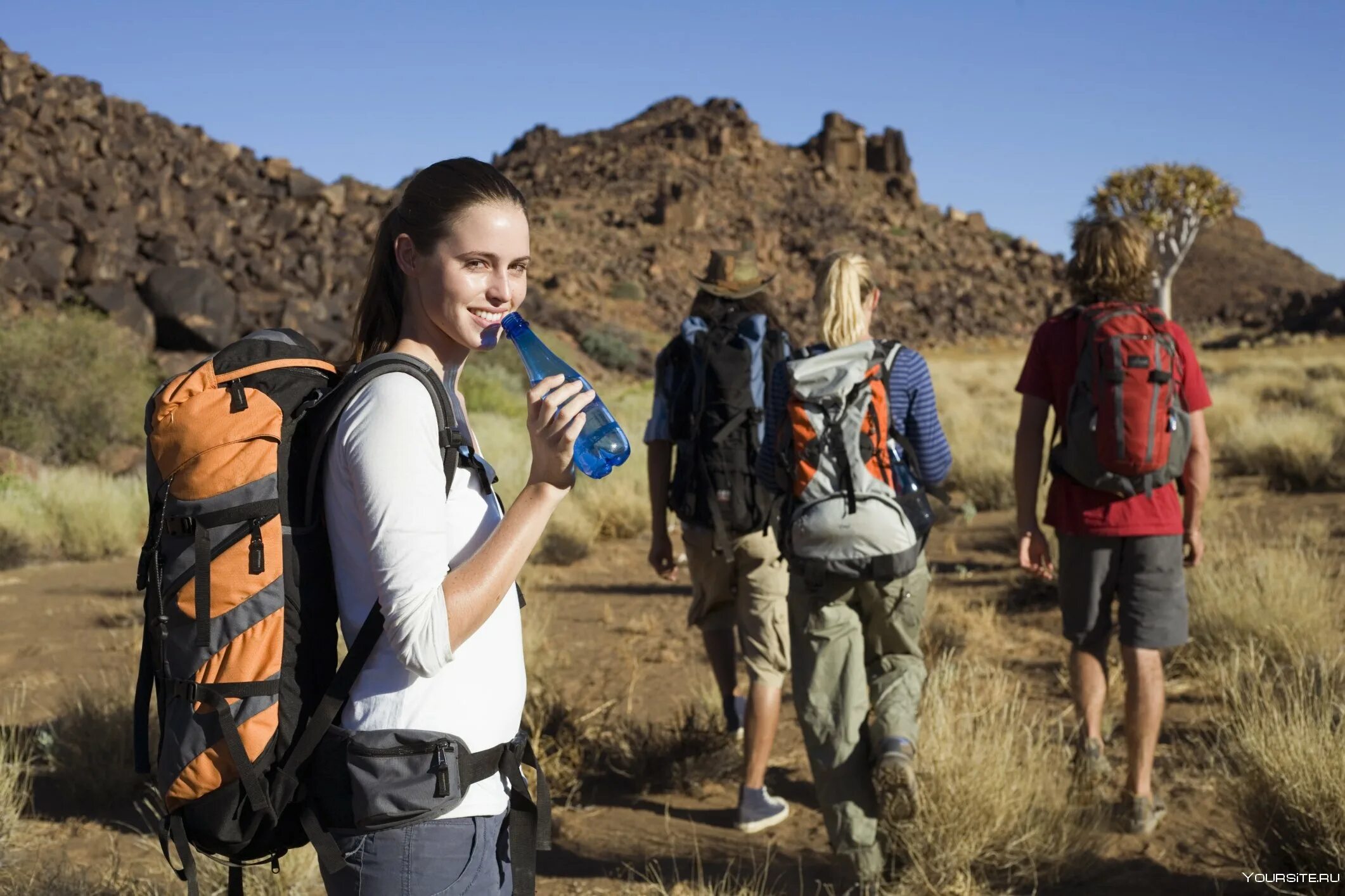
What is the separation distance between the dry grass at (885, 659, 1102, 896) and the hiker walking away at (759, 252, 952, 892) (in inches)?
4.6

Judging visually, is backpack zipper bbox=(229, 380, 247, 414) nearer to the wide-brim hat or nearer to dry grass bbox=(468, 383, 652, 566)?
the wide-brim hat

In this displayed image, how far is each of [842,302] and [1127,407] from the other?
3.14 feet

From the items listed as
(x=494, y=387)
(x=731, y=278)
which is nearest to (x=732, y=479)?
(x=731, y=278)

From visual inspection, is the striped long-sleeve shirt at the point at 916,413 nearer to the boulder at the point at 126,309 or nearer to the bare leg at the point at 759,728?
the bare leg at the point at 759,728

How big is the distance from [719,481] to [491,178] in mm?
2548

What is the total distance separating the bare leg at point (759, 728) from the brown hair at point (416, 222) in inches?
100

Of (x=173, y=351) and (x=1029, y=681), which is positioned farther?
(x=173, y=351)

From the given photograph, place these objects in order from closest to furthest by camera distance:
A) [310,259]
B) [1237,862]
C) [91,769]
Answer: [1237,862] → [91,769] → [310,259]

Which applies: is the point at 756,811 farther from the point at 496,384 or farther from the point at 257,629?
the point at 496,384

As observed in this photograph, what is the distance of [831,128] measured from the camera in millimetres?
81688

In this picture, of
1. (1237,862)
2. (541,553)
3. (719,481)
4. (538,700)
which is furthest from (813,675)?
(541,553)

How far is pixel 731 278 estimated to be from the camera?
4.41 m

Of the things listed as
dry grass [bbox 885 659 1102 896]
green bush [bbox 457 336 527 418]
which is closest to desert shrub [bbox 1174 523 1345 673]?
dry grass [bbox 885 659 1102 896]

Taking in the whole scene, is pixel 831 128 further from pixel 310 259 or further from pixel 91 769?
pixel 91 769
